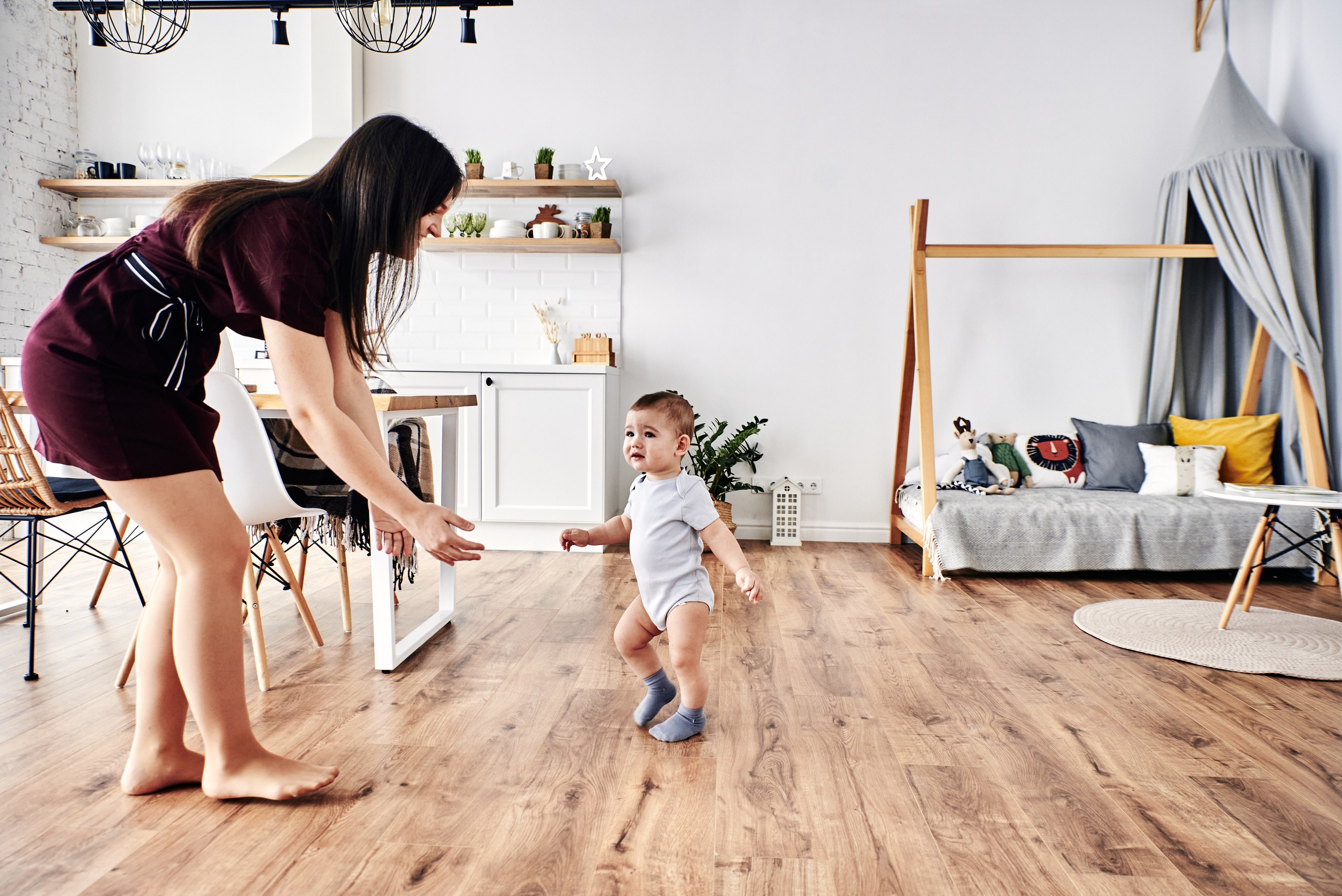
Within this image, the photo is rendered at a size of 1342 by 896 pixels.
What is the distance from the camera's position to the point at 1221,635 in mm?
2436

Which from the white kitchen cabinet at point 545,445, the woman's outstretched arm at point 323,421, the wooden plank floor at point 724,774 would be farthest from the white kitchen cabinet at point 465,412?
the woman's outstretched arm at point 323,421

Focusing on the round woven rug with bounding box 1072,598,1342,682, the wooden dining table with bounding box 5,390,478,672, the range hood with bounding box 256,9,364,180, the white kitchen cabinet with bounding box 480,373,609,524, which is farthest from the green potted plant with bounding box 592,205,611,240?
the round woven rug with bounding box 1072,598,1342,682

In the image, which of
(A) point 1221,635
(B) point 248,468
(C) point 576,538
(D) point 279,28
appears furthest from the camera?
(D) point 279,28

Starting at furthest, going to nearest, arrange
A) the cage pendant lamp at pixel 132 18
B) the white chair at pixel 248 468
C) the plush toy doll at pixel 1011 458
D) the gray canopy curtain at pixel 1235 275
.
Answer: the plush toy doll at pixel 1011 458, the gray canopy curtain at pixel 1235 275, the cage pendant lamp at pixel 132 18, the white chair at pixel 248 468

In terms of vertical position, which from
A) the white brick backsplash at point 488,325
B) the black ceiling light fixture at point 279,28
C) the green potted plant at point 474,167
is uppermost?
the black ceiling light fixture at point 279,28

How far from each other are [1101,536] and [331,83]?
4192mm

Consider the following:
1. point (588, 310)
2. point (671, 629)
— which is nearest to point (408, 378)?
point (588, 310)

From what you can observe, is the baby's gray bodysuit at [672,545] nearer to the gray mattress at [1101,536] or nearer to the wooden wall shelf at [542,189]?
the gray mattress at [1101,536]

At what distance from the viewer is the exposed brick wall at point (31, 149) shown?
3.95 metres

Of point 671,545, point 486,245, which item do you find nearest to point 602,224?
point 486,245

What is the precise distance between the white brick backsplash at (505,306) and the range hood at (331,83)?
0.77m

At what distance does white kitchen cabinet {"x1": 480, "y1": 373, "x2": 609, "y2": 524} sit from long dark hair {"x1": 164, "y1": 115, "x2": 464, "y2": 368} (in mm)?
2428

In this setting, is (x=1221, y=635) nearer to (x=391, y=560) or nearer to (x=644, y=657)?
(x=644, y=657)

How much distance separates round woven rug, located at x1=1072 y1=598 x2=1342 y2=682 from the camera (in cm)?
218
